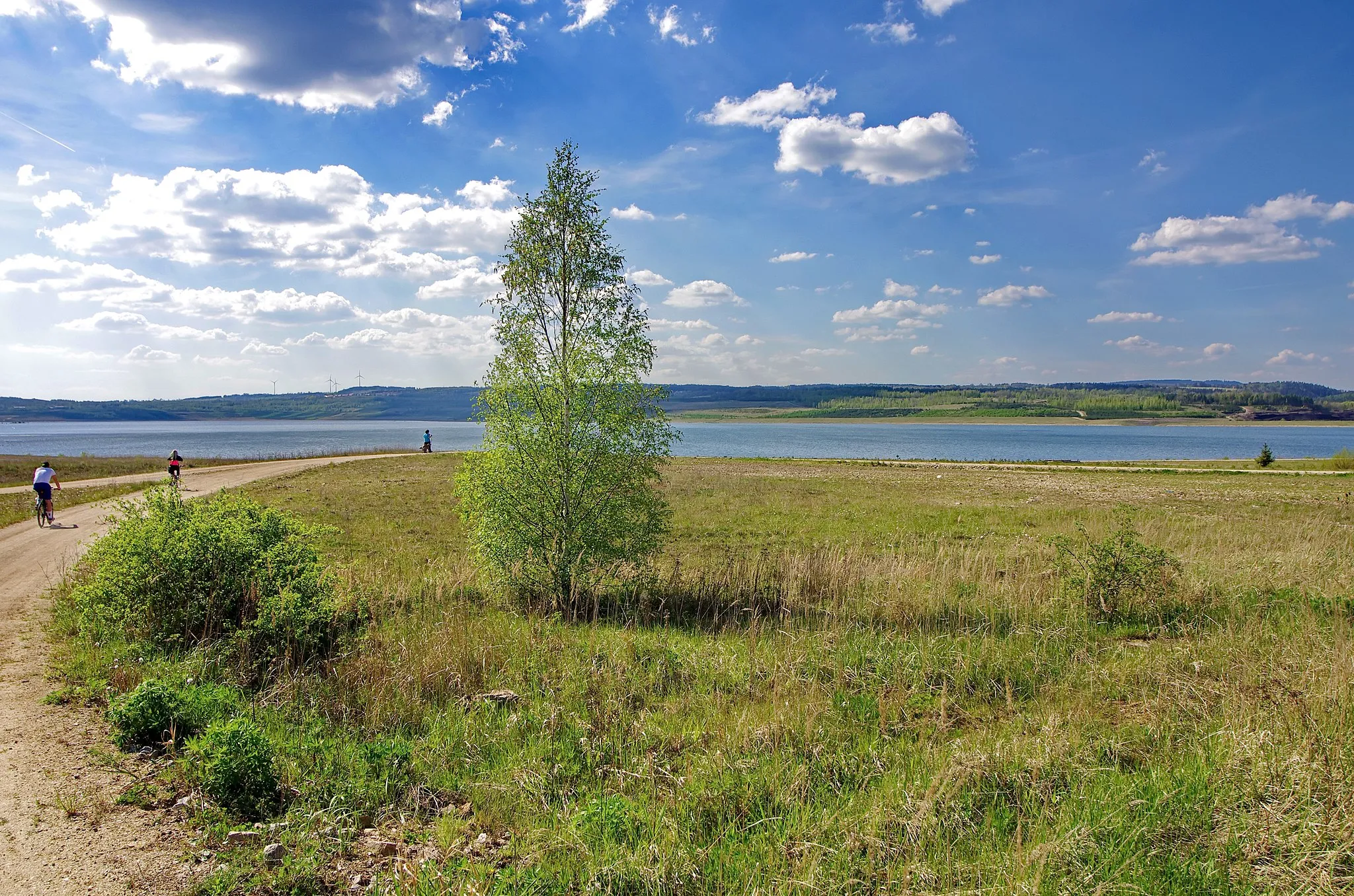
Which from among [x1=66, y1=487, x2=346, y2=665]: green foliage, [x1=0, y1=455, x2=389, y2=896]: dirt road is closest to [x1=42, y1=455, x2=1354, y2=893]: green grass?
[x1=0, y1=455, x2=389, y2=896]: dirt road

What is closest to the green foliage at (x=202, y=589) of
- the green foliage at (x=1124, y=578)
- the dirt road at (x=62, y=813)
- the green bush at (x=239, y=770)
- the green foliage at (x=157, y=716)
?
the dirt road at (x=62, y=813)

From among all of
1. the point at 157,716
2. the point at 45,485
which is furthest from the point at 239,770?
the point at 45,485

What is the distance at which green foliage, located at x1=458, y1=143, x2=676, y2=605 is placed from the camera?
582 inches

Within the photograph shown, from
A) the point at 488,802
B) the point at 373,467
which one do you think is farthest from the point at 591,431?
the point at 373,467

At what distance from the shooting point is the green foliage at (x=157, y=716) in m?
7.65

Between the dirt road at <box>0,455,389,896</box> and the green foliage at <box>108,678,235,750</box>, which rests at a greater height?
the green foliage at <box>108,678,235,750</box>

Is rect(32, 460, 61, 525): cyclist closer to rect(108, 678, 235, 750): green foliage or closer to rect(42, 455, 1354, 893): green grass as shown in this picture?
rect(42, 455, 1354, 893): green grass

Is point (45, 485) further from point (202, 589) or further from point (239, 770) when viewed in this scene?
point (239, 770)

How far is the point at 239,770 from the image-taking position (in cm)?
644

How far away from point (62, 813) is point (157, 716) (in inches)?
64.3

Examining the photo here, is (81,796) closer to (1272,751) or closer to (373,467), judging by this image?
(1272,751)

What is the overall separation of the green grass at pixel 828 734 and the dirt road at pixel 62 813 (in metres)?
0.46

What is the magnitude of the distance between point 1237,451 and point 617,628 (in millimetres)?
138944

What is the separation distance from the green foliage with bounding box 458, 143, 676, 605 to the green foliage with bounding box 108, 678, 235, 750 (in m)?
6.89
